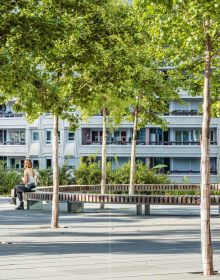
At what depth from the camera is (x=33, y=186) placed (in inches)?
1204

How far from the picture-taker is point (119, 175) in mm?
43281

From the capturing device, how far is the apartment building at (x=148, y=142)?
72562mm

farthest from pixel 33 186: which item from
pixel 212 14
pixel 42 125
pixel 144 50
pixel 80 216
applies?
pixel 42 125

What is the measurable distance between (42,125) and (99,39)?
53618 millimetres

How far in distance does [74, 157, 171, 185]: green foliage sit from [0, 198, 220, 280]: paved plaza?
14.5 m

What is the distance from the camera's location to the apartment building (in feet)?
238

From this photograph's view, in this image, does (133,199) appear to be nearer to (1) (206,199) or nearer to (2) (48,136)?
(1) (206,199)

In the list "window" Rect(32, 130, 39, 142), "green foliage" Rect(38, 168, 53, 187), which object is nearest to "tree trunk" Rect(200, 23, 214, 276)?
"green foliage" Rect(38, 168, 53, 187)

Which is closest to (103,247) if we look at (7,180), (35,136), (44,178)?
(44,178)

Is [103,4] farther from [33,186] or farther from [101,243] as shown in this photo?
[33,186]

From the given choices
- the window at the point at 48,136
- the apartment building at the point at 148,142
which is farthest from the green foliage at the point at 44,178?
the window at the point at 48,136

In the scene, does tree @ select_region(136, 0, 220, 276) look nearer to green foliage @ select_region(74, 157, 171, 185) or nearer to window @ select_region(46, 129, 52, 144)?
green foliage @ select_region(74, 157, 171, 185)

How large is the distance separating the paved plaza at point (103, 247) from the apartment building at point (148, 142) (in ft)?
150

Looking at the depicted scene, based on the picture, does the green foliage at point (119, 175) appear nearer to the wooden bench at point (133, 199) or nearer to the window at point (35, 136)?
the wooden bench at point (133, 199)
